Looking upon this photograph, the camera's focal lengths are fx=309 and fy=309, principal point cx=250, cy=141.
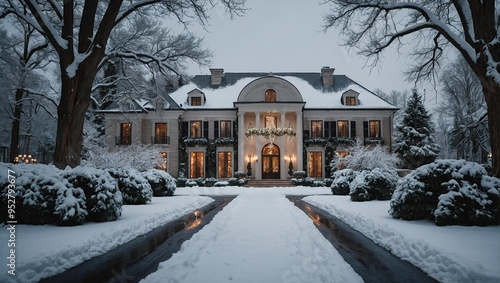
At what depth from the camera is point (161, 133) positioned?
31.3 m

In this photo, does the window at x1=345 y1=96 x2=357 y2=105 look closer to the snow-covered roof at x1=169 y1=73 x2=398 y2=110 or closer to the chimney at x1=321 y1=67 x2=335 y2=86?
the snow-covered roof at x1=169 y1=73 x2=398 y2=110

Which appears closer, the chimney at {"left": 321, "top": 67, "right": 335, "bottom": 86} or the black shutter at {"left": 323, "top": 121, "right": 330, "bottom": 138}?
the black shutter at {"left": 323, "top": 121, "right": 330, "bottom": 138}

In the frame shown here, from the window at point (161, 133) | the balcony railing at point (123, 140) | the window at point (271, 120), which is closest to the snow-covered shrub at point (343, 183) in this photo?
the window at point (271, 120)

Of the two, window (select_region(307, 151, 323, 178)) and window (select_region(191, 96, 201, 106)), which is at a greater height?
window (select_region(191, 96, 201, 106))

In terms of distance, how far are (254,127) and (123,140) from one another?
13223 mm

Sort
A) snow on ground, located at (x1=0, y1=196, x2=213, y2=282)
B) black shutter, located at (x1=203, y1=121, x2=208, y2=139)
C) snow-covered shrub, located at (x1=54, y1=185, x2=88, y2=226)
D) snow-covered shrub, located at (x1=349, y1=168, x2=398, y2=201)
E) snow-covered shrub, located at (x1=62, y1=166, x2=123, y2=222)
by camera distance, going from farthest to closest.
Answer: black shutter, located at (x1=203, y1=121, x2=208, y2=139) → snow-covered shrub, located at (x1=349, y1=168, x2=398, y2=201) → snow-covered shrub, located at (x1=62, y1=166, x2=123, y2=222) → snow-covered shrub, located at (x1=54, y1=185, x2=88, y2=226) → snow on ground, located at (x1=0, y1=196, x2=213, y2=282)

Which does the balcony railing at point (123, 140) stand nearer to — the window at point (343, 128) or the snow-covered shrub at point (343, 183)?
the window at point (343, 128)

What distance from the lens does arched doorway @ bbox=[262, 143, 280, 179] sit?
102ft

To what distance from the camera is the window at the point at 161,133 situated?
3106 cm

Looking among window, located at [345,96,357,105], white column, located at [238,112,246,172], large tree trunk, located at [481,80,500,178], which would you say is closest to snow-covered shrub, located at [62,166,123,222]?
large tree trunk, located at [481,80,500,178]

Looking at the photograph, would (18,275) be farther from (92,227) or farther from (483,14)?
(483,14)

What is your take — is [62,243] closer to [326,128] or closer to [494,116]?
[494,116]

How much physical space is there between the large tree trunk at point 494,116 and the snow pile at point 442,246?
2383mm

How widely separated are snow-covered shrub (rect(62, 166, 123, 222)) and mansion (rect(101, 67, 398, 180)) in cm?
2188
